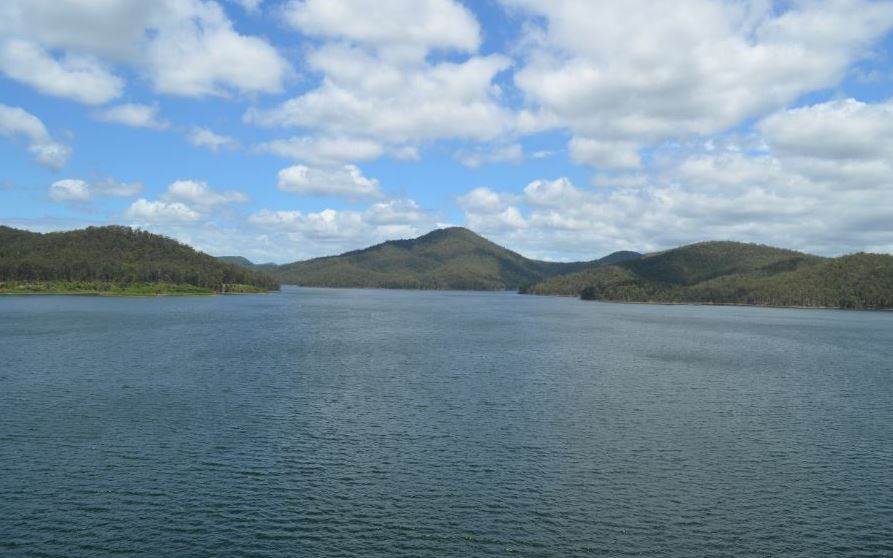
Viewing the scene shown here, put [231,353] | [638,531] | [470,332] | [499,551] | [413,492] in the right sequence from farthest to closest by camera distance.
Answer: [470,332], [231,353], [413,492], [638,531], [499,551]

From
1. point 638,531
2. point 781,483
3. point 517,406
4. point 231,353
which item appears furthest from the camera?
point 231,353

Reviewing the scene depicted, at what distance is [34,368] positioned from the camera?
82438mm

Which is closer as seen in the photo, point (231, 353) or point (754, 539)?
point (754, 539)

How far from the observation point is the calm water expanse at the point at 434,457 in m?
34.9

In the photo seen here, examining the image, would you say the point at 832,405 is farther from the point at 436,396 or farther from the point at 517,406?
the point at 436,396

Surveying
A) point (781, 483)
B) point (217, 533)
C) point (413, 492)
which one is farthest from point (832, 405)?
point (217, 533)

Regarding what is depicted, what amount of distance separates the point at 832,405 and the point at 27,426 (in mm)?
82877

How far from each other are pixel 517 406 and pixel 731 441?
21.5 metres

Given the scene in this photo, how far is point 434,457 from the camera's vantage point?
48125 mm

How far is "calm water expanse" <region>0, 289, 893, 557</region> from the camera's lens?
3488cm

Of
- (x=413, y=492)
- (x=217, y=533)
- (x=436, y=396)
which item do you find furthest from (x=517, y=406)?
(x=217, y=533)

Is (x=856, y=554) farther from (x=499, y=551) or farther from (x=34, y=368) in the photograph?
(x=34, y=368)

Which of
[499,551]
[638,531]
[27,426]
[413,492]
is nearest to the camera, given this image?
[499,551]

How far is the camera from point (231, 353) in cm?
10438
